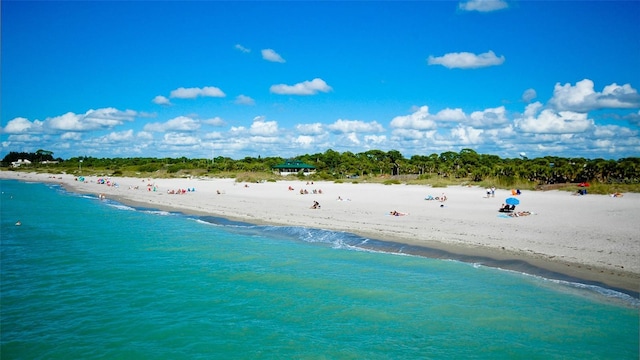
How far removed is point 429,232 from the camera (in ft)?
63.6

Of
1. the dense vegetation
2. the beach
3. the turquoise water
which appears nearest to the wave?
the turquoise water

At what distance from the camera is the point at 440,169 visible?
75375 mm

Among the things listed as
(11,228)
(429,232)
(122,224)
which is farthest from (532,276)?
(11,228)

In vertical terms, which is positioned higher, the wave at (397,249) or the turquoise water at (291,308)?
the wave at (397,249)

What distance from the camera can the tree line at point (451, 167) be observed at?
4672 centimetres

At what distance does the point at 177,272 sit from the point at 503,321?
10421 mm

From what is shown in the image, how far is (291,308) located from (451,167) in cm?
6847

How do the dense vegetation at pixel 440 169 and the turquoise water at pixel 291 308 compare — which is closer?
the turquoise water at pixel 291 308

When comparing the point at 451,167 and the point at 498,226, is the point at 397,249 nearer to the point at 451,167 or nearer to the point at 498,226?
the point at 498,226

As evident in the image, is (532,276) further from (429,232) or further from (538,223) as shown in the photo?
(538,223)

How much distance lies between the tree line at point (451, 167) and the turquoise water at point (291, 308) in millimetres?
36380

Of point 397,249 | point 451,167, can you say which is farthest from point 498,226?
point 451,167

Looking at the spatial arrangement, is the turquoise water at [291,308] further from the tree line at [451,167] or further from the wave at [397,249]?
the tree line at [451,167]

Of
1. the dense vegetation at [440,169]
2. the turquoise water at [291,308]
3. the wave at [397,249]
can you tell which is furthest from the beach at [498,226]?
the dense vegetation at [440,169]
